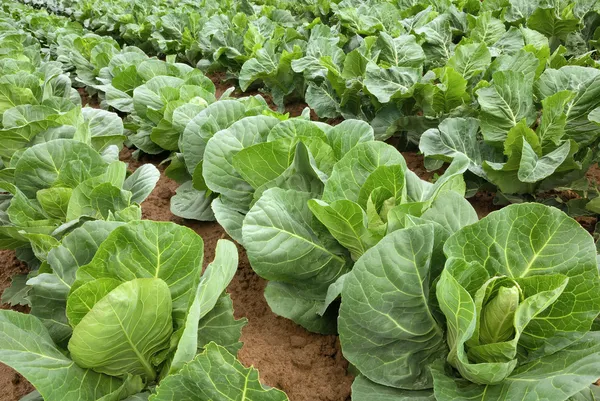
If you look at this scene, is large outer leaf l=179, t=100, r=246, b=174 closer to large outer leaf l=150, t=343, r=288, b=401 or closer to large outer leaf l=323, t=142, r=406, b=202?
large outer leaf l=323, t=142, r=406, b=202

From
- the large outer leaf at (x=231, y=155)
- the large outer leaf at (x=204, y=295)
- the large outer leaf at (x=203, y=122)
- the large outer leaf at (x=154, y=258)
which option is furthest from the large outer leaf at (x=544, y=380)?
the large outer leaf at (x=203, y=122)

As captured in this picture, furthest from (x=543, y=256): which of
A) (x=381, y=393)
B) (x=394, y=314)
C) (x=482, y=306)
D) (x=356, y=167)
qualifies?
(x=356, y=167)

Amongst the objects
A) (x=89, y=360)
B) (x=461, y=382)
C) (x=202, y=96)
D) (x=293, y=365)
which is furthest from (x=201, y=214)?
(x=461, y=382)

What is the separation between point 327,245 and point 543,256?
841 mm

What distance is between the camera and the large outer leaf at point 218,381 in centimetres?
119

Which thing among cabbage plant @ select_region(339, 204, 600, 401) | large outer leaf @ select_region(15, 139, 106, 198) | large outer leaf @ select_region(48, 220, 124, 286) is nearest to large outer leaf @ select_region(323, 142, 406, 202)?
cabbage plant @ select_region(339, 204, 600, 401)

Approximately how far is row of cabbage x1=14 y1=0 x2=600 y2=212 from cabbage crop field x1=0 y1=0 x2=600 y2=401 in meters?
0.02

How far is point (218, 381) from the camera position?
122 centimetres

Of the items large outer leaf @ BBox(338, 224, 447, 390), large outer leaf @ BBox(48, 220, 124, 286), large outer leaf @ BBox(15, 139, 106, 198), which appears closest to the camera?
large outer leaf @ BBox(338, 224, 447, 390)

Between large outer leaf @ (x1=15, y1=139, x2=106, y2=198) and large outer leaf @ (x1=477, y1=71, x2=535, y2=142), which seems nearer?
large outer leaf @ (x1=15, y1=139, x2=106, y2=198)

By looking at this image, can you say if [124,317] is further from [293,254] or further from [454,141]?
[454,141]

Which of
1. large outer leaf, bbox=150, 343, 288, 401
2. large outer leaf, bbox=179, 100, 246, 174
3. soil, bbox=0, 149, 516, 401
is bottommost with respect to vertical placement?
soil, bbox=0, 149, 516, 401

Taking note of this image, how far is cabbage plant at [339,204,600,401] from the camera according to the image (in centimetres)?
140

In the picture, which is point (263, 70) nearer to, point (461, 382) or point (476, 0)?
point (476, 0)
